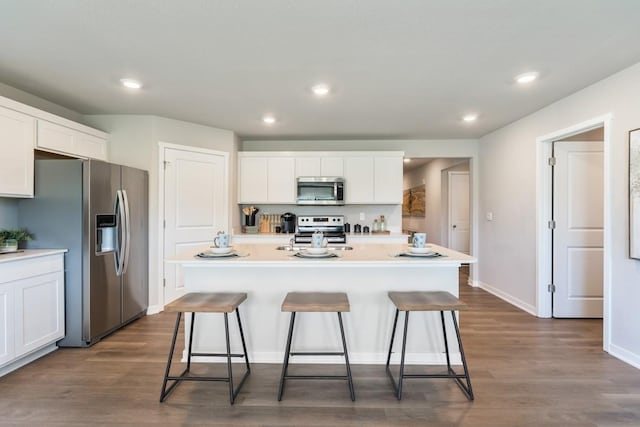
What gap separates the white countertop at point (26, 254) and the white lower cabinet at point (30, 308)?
0.11 ft

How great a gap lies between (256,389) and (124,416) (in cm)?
77

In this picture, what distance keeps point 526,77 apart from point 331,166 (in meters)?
2.67

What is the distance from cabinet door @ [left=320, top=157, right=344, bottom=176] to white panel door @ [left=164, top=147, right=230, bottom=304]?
4.55ft

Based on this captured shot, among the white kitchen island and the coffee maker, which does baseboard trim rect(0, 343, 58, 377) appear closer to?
the white kitchen island

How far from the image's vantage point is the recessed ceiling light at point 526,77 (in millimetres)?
2682

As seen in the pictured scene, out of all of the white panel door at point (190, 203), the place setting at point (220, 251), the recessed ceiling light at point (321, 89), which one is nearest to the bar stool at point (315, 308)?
the place setting at point (220, 251)

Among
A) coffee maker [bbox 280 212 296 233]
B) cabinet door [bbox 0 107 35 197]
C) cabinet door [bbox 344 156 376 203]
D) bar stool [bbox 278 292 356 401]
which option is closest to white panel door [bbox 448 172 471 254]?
cabinet door [bbox 344 156 376 203]

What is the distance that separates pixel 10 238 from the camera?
2.67 m

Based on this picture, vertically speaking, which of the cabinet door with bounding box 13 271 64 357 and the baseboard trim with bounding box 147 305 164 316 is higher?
the cabinet door with bounding box 13 271 64 357

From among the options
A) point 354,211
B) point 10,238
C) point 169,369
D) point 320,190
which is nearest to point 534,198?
point 354,211

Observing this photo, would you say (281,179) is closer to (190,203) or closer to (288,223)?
(288,223)

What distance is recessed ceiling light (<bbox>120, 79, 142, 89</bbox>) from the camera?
2861mm

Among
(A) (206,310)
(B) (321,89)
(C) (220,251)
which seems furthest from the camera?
(B) (321,89)

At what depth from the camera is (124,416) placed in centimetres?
190
